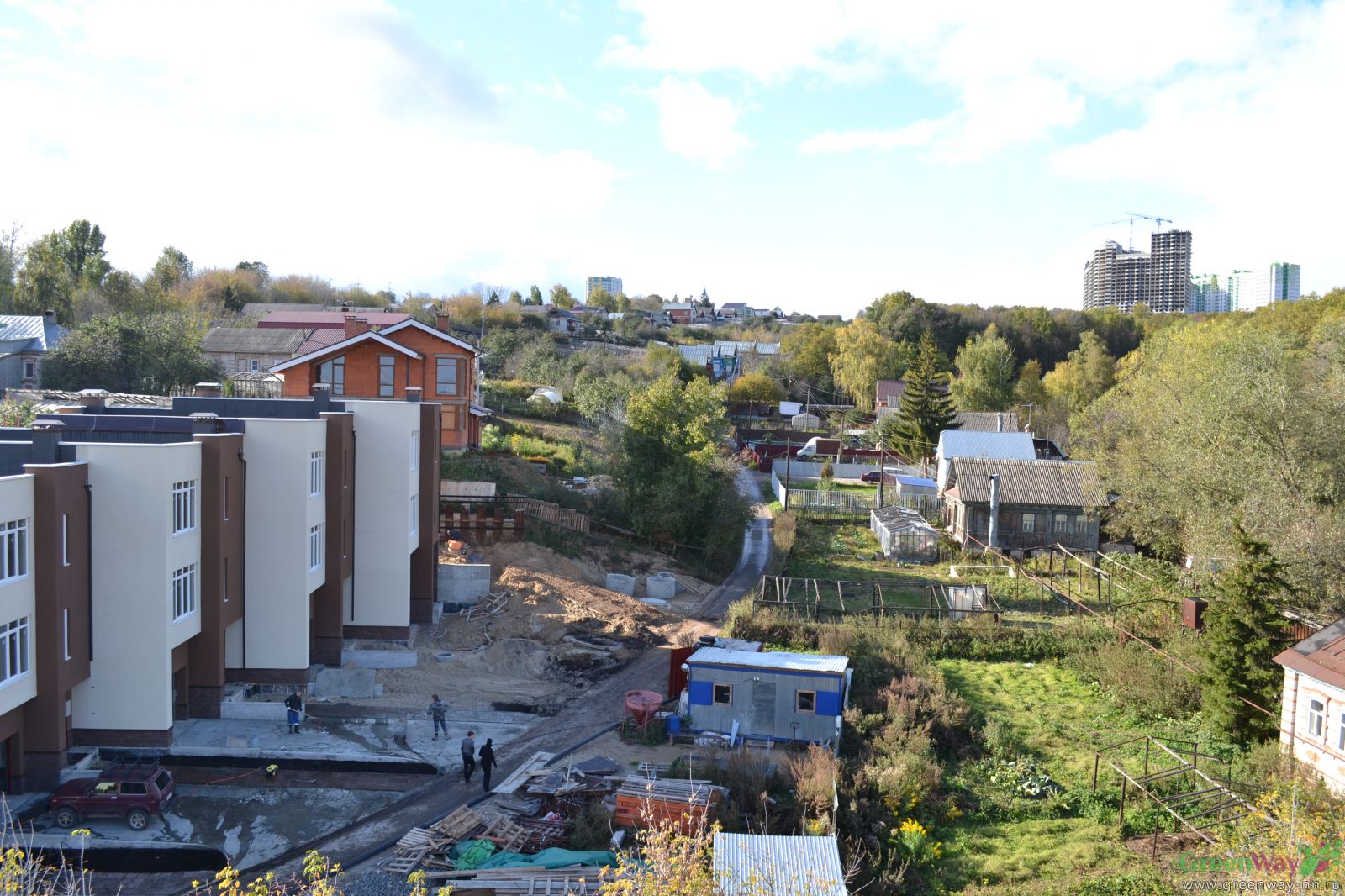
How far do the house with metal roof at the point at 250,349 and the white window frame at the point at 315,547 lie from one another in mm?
33727

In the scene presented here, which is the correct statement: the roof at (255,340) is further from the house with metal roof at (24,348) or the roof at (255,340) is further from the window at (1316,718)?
the window at (1316,718)

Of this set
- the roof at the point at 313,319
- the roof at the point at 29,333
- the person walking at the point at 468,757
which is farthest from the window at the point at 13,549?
the roof at the point at 29,333

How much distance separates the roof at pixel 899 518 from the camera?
38.3 m

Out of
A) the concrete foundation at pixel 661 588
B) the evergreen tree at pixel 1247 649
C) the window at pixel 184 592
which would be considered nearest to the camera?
the window at pixel 184 592

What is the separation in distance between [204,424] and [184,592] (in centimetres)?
357

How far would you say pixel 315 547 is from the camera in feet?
73.1

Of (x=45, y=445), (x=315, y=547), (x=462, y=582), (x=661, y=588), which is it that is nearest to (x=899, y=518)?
(x=661, y=588)

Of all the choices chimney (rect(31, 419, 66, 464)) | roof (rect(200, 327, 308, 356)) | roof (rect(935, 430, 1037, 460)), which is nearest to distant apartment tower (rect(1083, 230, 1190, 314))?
roof (rect(935, 430, 1037, 460))

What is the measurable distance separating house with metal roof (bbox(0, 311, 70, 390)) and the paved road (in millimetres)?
34460

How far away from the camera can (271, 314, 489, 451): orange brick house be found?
1419 inches

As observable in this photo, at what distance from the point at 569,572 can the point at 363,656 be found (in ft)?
29.1

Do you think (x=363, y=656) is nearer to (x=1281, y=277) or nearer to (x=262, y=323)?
(x=262, y=323)

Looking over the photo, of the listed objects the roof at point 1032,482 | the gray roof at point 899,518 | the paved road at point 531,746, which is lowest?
the paved road at point 531,746

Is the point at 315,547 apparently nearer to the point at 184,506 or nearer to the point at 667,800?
the point at 184,506
